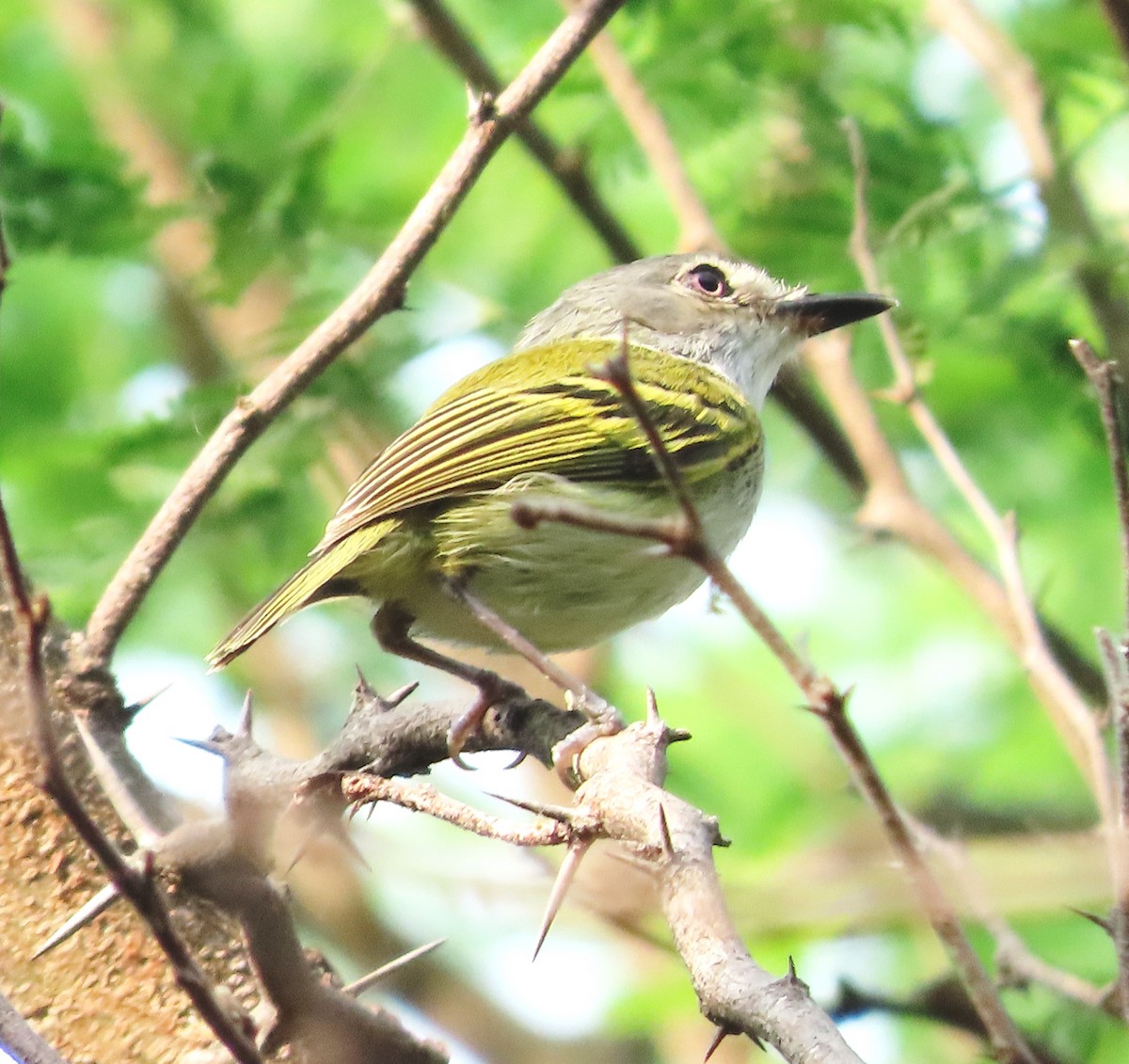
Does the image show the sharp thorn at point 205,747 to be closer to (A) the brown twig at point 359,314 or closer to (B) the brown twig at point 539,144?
(A) the brown twig at point 359,314

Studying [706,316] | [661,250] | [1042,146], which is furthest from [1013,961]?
[661,250]

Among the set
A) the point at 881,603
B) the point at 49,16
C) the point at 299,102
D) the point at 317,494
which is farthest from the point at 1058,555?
the point at 49,16

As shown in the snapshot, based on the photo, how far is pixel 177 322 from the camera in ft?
26.5

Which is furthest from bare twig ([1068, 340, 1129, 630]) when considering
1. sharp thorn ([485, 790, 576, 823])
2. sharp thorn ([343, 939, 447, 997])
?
sharp thorn ([343, 939, 447, 997])

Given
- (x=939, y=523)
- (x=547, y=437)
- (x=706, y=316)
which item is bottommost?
(x=939, y=523)

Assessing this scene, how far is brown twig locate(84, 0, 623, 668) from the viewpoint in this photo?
130 inches

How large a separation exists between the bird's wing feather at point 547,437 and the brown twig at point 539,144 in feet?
2.51

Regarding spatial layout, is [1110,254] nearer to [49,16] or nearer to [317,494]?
[317,494]

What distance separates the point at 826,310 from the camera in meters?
5.11

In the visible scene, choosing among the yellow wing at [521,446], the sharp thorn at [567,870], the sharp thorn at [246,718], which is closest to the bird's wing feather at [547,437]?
the yellow wing at [521,446]

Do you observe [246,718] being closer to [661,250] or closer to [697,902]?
[697,902]

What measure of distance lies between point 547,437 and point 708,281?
61.3 inches

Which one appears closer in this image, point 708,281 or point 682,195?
point 682,195

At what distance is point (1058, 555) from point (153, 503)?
4.74 m
